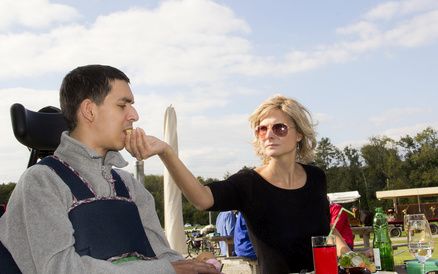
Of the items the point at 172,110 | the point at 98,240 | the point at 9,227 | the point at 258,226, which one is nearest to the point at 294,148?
the point at 258,226

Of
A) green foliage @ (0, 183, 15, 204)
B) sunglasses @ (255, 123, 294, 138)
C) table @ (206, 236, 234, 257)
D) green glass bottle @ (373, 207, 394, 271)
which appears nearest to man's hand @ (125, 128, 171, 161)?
green foliage @ (0, 183, 15, 204)

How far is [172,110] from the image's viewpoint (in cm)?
977

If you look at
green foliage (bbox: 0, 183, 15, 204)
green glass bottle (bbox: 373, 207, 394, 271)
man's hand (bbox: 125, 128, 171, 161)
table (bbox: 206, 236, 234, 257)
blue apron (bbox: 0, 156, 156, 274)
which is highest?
man's hand (bbox: 125, 128, 171, 161)

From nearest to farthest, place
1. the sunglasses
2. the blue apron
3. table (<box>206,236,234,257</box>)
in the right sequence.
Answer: the blue apron < the sunglasses < table (<box>206,236,234,257</box>)

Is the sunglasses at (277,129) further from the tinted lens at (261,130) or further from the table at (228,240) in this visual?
the table at (228,240)

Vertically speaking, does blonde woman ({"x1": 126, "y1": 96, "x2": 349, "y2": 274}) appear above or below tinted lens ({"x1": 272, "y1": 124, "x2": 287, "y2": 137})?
below

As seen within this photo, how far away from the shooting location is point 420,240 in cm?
247

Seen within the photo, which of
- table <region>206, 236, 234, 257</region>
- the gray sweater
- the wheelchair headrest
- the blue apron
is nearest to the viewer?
the gray sweater

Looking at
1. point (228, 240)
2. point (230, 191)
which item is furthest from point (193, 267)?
point (228, 240)

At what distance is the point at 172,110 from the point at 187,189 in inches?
276

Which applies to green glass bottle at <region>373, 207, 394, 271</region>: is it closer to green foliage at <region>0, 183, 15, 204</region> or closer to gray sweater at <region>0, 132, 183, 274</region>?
gray sweater at <region>0, 132, 183, 274</region>

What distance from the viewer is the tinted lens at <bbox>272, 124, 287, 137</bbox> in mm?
3271

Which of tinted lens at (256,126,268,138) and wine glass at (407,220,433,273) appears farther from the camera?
tinted lens at (256,126,268,138)

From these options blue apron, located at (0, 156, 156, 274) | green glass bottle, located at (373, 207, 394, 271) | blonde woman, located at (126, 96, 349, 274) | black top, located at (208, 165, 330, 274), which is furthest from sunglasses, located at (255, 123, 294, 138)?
blue apron, located at (0, 156, 156, 274)
